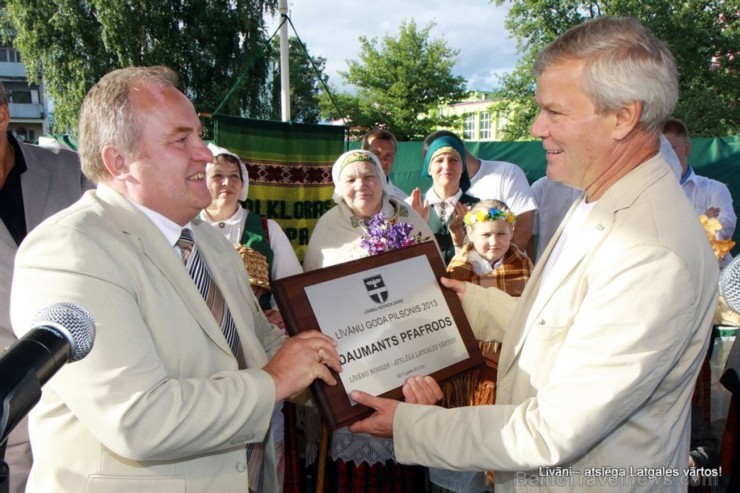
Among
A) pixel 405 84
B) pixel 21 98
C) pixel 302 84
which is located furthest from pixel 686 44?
pixel 21 98

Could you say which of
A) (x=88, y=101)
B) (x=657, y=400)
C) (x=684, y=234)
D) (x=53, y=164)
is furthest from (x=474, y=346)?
(x=53, y=164)

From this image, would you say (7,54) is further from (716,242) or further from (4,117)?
(716,242)

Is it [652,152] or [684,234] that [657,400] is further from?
[652,152]

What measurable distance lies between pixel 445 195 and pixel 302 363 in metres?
3.57

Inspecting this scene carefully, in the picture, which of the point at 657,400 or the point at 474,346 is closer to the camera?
the point at 657,400

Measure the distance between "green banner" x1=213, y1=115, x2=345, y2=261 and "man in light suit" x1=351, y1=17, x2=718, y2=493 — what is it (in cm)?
408

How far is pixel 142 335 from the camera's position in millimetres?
1576

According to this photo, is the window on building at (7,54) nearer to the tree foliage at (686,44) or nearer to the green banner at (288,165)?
the tree foliage at (686,44)

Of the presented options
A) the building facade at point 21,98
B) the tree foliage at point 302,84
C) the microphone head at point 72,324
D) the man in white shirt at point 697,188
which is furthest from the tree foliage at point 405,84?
the building facade at point 21,98

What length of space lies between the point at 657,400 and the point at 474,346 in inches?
37.0

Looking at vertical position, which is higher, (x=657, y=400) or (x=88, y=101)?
(x=88, y=101)

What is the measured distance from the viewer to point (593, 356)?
158cm

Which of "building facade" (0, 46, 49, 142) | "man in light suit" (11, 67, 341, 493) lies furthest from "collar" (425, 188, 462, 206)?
"building facade" (0, 46, 49, 142)

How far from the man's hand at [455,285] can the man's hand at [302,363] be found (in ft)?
2.23
